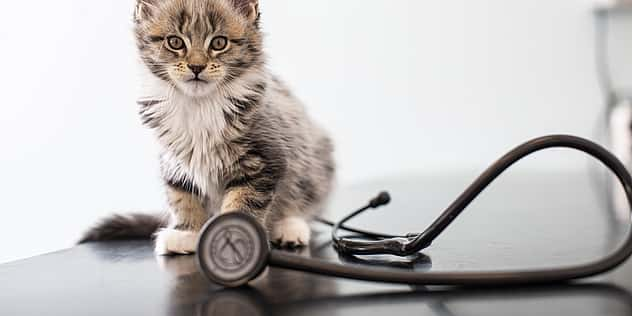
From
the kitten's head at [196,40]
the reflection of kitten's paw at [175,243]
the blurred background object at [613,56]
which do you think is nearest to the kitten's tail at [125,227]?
the reflection of kitten's paw at [175,243]

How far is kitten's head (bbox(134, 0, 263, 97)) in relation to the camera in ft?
2.79

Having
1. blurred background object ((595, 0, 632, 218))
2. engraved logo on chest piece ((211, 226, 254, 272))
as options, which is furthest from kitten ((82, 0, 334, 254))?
blurred background object ((595, 0, 632, 218))

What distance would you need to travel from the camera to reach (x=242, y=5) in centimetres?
92

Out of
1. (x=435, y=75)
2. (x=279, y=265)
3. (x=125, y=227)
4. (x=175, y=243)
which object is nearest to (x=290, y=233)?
(x=175, y=243)

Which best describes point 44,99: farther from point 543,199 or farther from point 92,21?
point 543,199

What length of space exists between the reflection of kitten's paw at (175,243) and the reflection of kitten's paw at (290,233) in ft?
0.37

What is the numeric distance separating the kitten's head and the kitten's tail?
0.78ft

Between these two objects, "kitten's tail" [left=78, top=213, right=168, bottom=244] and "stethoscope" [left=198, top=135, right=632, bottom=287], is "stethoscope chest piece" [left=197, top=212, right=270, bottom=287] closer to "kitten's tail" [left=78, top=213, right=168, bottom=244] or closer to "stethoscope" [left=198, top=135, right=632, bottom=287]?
"stethoscope" [left=198, top=135, right=632, bottom=287]

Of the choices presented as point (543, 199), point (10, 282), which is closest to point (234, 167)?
point (10, 282)

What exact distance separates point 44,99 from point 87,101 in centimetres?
19

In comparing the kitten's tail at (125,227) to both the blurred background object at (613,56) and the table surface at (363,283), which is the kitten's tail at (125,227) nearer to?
the table surface at (363,283)

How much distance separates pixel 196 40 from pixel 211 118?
10cm

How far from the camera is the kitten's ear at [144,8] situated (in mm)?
886

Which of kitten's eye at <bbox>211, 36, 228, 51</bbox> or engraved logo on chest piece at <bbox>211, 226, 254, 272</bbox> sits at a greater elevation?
kitten's eye at <bbox>211, 36, 228, 51</bbox>
